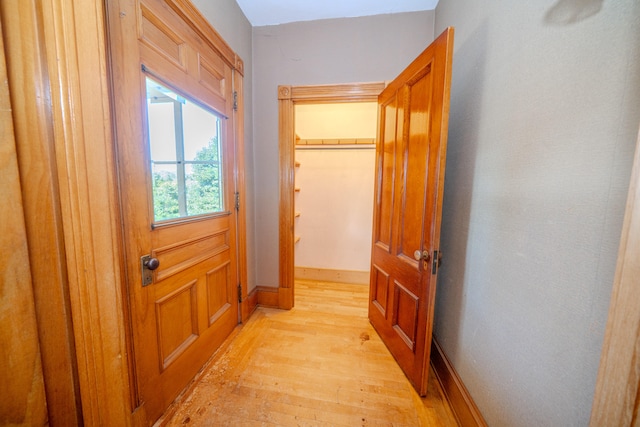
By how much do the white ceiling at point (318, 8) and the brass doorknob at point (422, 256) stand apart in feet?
6.56

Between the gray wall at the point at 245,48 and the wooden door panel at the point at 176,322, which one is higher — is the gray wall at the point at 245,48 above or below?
above

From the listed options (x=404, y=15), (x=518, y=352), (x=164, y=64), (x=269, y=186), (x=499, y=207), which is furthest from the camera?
(x=269, y=186)

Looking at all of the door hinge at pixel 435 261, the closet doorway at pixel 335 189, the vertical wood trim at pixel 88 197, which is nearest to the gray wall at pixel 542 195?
the door hinge at pixel 435 261

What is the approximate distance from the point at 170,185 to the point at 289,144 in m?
1.14

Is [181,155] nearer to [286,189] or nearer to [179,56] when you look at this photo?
[179,56]

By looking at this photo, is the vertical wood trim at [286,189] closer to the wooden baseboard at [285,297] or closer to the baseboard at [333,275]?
the wooden baseboard at [285,297]

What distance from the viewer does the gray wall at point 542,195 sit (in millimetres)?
589

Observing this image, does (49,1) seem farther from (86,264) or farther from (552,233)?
(552,233)

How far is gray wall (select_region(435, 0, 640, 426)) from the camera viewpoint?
1.93 ft

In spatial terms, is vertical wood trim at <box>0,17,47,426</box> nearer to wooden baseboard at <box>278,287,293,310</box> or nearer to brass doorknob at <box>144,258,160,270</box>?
brass doorknob at <box>144,258,160,270</box>

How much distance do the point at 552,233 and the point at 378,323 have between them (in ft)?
4.90

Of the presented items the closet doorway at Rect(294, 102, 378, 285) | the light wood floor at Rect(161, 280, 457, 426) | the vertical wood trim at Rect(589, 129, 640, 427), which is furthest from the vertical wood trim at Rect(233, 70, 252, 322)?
the vertical wood trim at Rect(589, 129, 640, 427)

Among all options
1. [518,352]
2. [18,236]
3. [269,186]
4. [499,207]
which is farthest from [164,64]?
[518,352]

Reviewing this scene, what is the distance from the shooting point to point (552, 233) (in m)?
0.73
